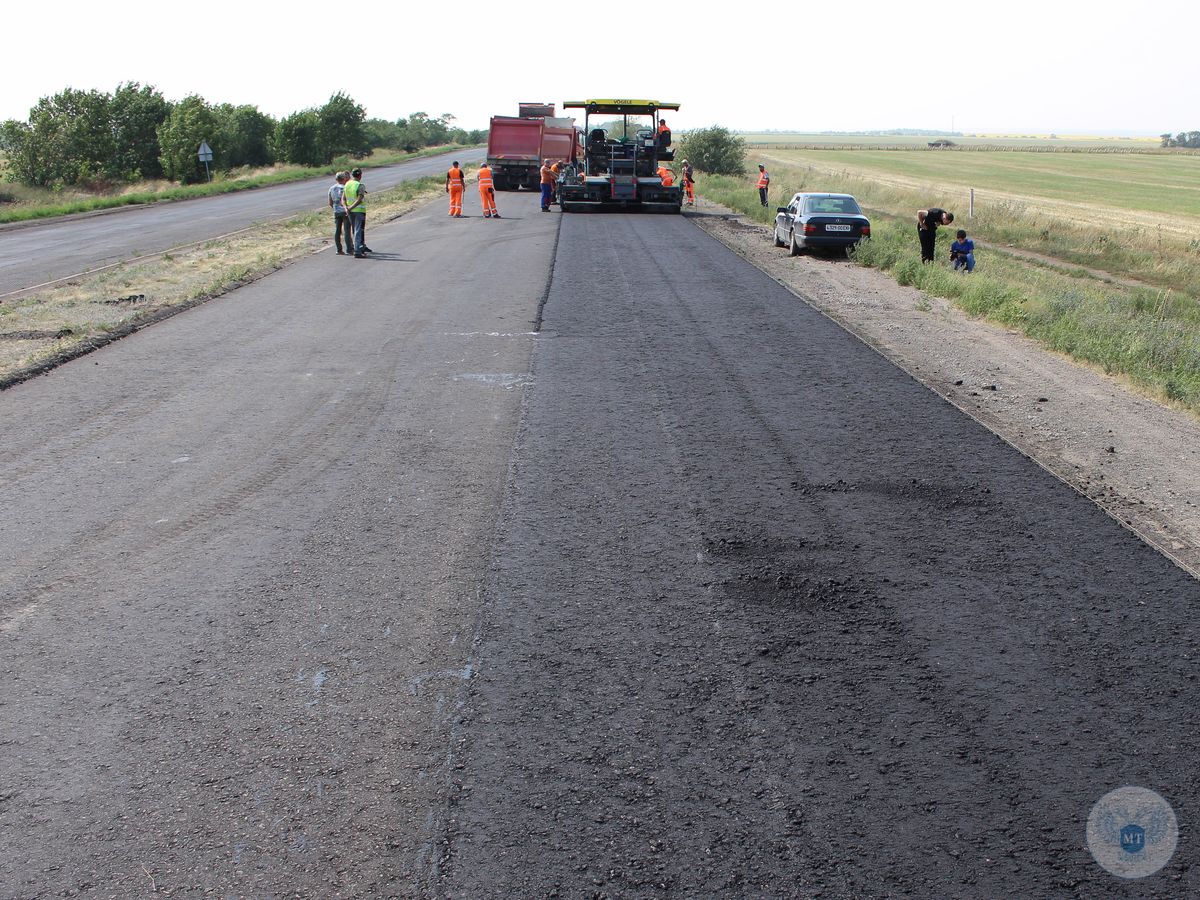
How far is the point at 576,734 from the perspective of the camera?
14.3ft

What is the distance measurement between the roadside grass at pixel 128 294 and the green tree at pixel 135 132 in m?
38.5

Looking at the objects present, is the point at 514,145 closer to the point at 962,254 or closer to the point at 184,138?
the point at 184,138

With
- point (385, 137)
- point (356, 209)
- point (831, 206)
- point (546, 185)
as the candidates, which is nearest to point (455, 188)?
point (546, 185)

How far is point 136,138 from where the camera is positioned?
2410 inches

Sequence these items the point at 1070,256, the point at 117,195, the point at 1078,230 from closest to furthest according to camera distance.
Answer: the point at 1070,256, the point at 1078,230, the point at 117,195

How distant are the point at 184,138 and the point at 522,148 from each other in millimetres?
24745

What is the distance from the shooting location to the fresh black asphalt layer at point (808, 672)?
11.9 feet

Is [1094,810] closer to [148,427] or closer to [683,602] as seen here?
[683,602]

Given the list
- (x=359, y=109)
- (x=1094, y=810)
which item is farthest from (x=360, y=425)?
(x=359, y=109)

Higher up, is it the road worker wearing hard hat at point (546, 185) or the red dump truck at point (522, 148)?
the red dump truck at point (522, 148)

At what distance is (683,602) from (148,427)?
560 cm

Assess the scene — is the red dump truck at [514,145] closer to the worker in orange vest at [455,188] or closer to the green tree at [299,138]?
the worker in orange vest at [455,188]

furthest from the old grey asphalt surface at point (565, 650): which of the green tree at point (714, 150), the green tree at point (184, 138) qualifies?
the green tree at point (714, 150)

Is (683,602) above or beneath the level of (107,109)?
beneath
